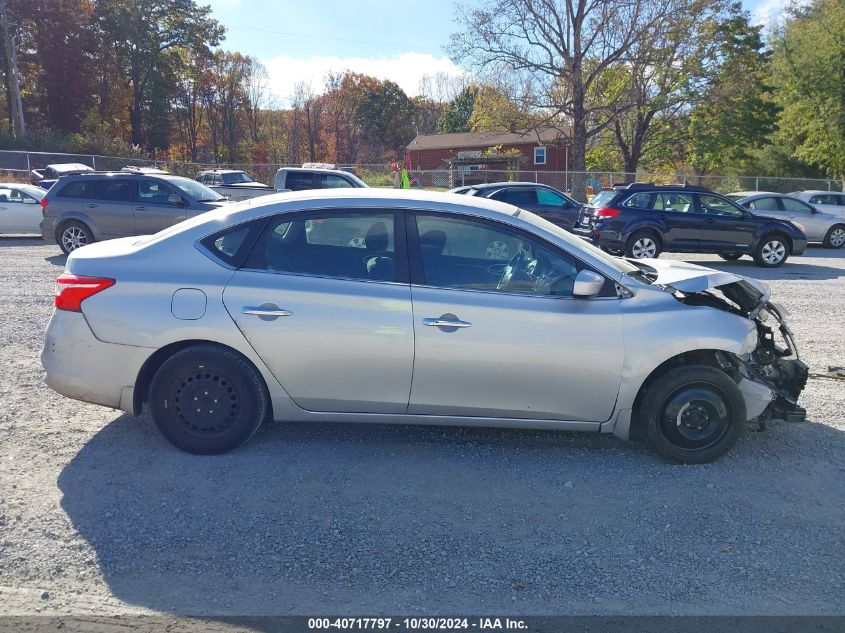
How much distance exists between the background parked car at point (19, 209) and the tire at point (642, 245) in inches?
559

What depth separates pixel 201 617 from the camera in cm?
310

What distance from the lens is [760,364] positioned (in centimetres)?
508

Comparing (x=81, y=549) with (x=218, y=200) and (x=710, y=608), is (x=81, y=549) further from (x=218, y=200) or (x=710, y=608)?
(x=218, y=200)

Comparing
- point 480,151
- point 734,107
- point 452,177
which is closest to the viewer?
point 452,177

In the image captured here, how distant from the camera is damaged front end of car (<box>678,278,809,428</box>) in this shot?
15.4ft

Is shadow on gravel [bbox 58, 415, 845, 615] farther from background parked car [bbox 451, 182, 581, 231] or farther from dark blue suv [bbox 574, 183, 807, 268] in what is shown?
background parked car [bbox 451, 182, 581, 231]

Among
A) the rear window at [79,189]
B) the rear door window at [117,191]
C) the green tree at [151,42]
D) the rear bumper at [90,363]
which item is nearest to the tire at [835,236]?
the rear door window at [117,191]

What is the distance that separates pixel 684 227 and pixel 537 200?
3785mm

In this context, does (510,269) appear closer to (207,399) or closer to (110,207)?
(207,399)

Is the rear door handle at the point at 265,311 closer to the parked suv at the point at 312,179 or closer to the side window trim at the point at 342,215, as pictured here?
the side window trim at the point at 342,215

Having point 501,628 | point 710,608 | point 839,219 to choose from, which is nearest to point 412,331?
point 501,628

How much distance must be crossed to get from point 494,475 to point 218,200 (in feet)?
39.2

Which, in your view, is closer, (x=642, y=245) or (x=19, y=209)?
(x=642, y=245)

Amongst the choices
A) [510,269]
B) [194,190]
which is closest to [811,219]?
[194,190]
